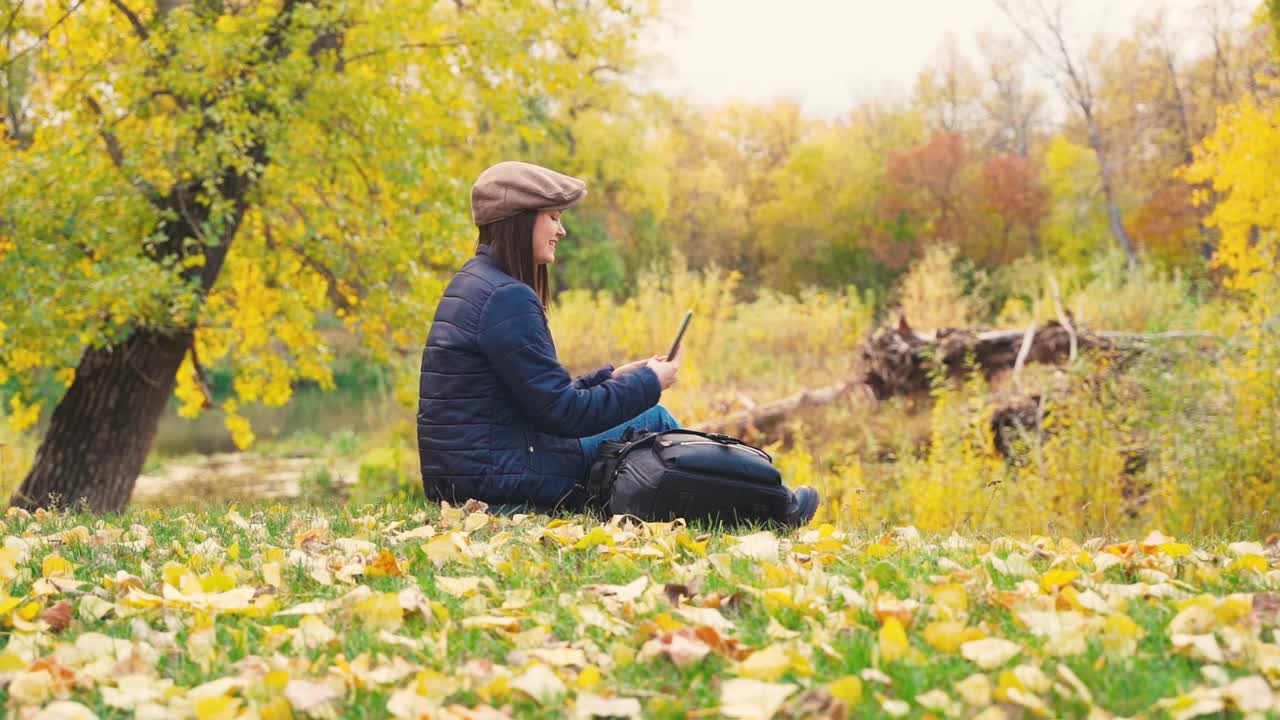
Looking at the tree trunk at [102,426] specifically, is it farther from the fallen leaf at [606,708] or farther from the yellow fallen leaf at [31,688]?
the fallen leaf at [606,708]

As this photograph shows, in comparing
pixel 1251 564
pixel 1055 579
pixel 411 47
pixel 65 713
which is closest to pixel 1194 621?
pixel 1055 579

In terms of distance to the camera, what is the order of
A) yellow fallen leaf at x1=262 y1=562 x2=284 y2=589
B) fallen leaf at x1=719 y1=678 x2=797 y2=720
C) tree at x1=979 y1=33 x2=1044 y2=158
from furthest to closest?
tree at x1=979 y1=33 x2=1044 y2=158, yellow fallen leaf at x1=262 y1=562 x2=284 y2=589, fallen leaf at x1=719 y1=678 x2=797 y2=720

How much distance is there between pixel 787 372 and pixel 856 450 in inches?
160

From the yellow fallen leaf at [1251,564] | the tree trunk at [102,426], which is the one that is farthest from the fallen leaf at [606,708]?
the tree trunk at [102,426]

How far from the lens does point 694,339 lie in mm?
13812

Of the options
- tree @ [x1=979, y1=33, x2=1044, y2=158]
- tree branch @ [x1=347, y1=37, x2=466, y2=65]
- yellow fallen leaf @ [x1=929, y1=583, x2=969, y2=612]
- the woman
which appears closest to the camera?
yellow fallen leaf @ [x1=929, y1=583, x2=969, y2=612]

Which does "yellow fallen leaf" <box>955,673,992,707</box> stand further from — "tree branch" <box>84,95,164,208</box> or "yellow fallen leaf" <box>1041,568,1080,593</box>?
"tree branch" <box>84,95,164,208</box>

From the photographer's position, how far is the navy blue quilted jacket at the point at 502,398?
3.71 m

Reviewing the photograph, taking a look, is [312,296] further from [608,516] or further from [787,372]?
[787,372]

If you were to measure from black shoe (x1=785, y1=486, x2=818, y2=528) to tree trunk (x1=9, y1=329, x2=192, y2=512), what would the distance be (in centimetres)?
475

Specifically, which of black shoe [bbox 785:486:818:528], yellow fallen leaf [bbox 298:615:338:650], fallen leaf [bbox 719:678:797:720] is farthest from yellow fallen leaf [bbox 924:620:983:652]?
black shoe [bbox 785:486:818:528]

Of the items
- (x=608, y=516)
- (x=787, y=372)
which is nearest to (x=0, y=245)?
(x=608, y=516)

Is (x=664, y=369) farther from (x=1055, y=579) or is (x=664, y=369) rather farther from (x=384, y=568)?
(x=1055, y=579)

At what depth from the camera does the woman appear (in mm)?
3715
